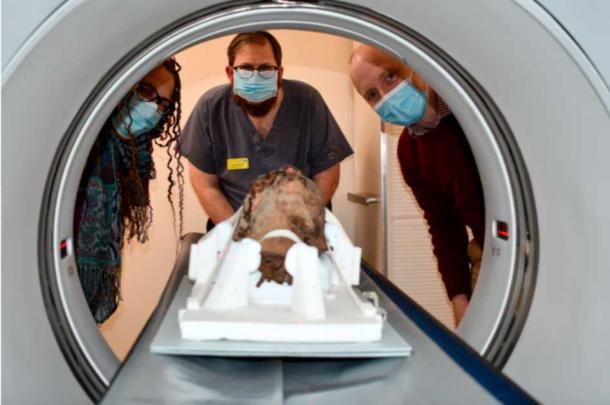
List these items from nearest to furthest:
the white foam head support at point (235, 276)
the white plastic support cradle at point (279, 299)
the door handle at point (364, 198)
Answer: the white plastic support cradle at point (279, 299) → the white foam head support at point (235, 276) → the door handle at point (364, 198)

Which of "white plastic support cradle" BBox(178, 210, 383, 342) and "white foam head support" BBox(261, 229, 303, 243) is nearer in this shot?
"white plastic support cradle" BBox(178, 210, 383, 342)

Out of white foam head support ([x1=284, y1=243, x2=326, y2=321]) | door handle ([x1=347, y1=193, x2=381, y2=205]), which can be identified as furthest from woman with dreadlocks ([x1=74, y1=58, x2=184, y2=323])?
door handle ([x1=347, y1=193, x2=381, y2=205])

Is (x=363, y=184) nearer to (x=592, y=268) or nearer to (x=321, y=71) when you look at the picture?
(x=321, y=71)

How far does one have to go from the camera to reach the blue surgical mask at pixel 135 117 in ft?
6.79

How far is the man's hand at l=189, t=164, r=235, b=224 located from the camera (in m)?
3.07

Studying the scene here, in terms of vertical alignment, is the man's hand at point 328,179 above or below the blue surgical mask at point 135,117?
below

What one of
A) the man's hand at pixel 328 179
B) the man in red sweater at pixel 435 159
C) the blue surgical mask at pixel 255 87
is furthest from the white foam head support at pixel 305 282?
the man's hand at pixel 328 179

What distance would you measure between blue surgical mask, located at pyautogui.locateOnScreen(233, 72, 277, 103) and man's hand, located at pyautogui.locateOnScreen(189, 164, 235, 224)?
2.09 ft

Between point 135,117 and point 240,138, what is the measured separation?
974 mm

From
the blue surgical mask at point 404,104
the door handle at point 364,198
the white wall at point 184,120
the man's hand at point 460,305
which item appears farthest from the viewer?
the white wall at point 184,120

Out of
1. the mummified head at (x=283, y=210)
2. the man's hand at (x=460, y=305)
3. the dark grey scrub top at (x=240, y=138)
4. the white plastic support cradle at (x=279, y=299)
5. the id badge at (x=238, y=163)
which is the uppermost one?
the dark grey scrub top at (x=240, y=138)

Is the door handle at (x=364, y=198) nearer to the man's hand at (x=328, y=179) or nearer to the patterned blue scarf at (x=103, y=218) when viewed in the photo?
the man's hand at (x=328, y=179)

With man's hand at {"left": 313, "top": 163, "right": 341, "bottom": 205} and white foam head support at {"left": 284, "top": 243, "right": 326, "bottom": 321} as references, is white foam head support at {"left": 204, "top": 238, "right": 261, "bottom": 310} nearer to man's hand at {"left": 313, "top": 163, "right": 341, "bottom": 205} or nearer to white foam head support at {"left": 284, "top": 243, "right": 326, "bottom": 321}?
white foam head support at {"left": 284, "top": 243, "right": 326, "bottom": 321}

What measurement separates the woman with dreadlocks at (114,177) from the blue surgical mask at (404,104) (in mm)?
709
